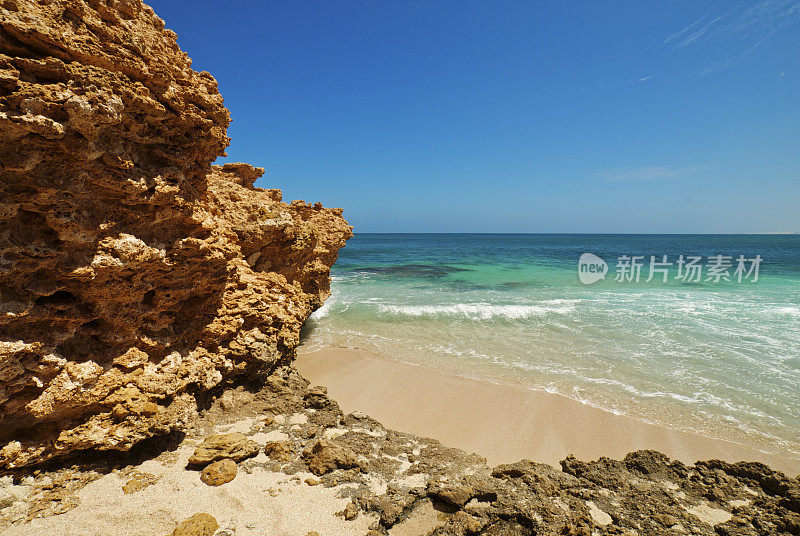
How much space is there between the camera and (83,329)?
12.5 feet

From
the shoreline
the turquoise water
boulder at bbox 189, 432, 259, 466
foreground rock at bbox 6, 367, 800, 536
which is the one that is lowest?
the shoreline

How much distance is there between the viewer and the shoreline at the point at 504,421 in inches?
199

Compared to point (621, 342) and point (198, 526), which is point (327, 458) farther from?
point (621, 342)

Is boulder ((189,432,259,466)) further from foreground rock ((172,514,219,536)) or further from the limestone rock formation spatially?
foreground rock ((172,514,219,536))

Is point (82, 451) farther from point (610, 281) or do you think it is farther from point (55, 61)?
point (610, 281)

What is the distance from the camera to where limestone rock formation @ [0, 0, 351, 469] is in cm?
306

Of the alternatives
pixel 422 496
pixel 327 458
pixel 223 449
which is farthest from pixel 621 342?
pixel 223 449

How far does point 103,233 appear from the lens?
12.1ft

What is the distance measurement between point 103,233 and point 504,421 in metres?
6.31

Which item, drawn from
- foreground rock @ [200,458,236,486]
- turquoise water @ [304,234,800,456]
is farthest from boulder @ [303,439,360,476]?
turquoise water @ [304,234,800,456]

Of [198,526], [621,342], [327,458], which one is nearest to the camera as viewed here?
[198,526]

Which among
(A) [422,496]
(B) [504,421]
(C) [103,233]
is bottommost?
(B) [504,421]

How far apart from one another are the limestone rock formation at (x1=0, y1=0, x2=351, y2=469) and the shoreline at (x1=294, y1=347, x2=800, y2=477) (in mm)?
2760

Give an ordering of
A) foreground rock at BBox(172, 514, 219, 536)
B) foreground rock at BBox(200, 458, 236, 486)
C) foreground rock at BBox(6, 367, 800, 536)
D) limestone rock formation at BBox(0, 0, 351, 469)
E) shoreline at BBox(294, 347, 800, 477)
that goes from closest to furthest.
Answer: foreground rock at BBox(172, 514, 219, 536)
limestone rock formation at BBox(0, 0, 351, 469)
foreground rock at BBox(6, 367, 800, 536)
foreground rock at BBox(200, 458, 236, 486)
shoreline at BBox(294, 347, 800, 477)
